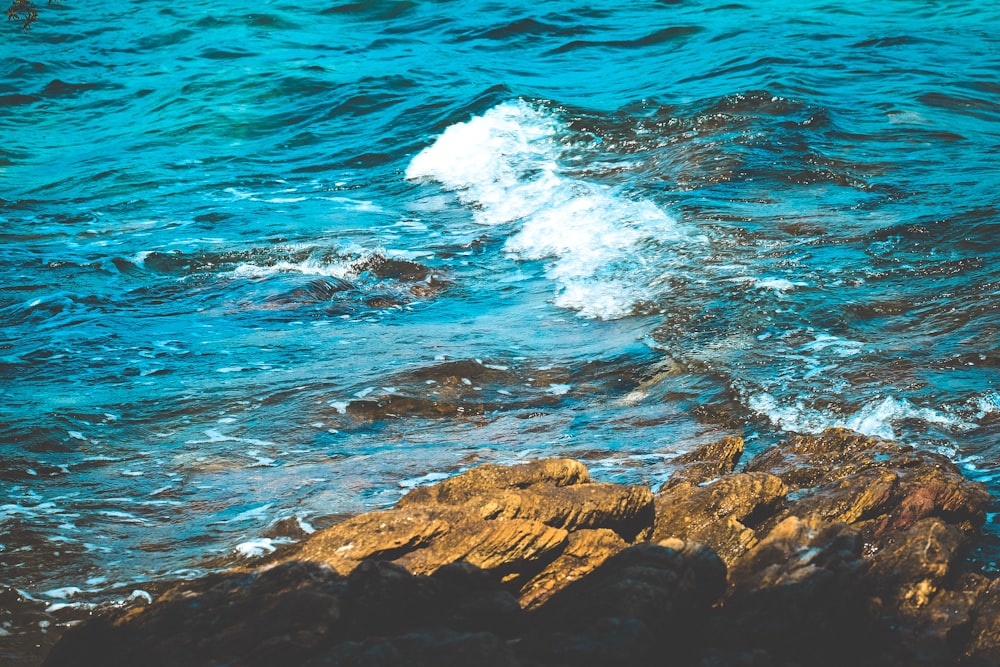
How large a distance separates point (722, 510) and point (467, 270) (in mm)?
5913

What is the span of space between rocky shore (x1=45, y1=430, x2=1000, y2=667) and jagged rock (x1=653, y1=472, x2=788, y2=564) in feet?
0.03

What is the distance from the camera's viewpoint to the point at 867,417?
5773mm

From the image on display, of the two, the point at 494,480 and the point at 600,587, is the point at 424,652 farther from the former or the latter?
the point at 494,480

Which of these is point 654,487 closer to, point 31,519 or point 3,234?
point 31,519

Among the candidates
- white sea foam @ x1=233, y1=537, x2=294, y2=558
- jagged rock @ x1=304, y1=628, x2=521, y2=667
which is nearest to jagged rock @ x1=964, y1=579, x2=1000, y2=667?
jagged rock @ x1=304, y1=628, x2=521, y2=667

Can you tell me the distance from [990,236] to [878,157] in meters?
3.19

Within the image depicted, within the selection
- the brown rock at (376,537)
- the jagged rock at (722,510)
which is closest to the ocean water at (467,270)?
the brown rock at (376,537)

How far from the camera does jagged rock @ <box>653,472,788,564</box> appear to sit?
13.6 ft

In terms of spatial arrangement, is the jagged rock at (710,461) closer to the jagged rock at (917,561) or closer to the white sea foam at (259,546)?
the jagged rock at (917,561)

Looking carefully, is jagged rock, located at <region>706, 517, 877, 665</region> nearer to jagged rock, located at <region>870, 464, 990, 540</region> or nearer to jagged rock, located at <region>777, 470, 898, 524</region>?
jagged rock, located at <region>777, 470, 898, 524</region>

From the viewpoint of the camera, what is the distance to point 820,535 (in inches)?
153

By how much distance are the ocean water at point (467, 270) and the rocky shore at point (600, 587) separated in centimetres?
55

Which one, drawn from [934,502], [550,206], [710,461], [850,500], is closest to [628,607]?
[850,500]

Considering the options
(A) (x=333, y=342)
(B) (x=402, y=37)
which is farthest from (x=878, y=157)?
(B) (x=402, y=37)
